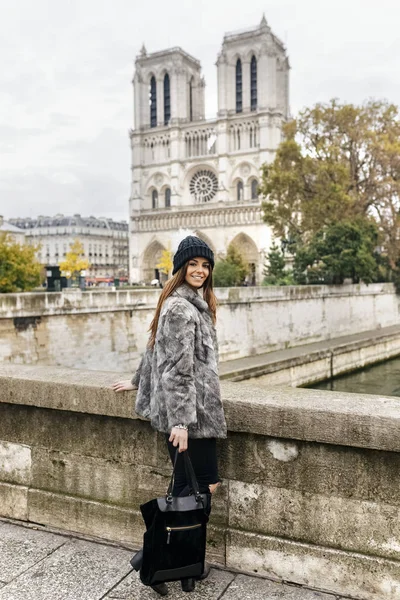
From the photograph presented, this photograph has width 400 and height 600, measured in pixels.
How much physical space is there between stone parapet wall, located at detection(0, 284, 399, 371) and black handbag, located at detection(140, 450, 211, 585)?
1401 cm

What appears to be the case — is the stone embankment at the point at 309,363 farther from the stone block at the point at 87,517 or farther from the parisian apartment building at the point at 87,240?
the parisian apartment building at the point at 87,240

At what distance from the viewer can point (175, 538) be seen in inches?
99.0

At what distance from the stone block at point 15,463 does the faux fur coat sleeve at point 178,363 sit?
1397 mm

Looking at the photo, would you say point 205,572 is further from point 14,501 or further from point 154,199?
point 154,199

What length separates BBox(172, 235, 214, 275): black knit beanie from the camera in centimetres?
283

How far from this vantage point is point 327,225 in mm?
28953

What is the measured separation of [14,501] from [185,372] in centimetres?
170

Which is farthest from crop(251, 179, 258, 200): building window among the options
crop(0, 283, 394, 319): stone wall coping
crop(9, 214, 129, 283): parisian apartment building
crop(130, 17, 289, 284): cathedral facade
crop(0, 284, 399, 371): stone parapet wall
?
crop(0, 283, 394, 319): stone wall coping

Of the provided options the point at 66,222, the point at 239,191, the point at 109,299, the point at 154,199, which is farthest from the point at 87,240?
the point at 109,299

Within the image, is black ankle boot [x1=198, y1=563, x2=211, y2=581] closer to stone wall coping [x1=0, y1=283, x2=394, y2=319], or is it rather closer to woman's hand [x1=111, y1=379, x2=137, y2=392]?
woman's hand [x1=111, y1=379, x2=137, y2=392]

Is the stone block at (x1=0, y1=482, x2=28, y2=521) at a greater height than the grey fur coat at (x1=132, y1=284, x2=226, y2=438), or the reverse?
the grey fur coat at (x1=132, y1=284, x2=226, y2=438)

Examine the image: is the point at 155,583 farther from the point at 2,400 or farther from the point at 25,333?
the point at 25,333

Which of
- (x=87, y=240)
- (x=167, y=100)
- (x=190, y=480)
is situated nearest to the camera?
(x=190, y=480)

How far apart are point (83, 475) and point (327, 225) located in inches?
1068
